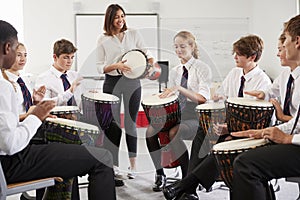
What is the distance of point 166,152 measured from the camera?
10.9ft

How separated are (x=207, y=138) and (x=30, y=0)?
4689 mm

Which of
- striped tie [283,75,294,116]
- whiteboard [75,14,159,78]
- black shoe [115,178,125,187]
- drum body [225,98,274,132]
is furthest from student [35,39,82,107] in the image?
whiteboard [75,14,159,78]

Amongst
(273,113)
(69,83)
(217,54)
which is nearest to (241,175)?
(273,113)

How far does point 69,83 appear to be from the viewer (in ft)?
11.7

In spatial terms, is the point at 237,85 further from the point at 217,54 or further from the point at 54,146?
the point at 217,54

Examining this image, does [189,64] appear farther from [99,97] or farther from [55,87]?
[55,87]

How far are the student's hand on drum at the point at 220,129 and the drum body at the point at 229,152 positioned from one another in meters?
0.48

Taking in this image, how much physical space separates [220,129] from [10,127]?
1467 millimetres

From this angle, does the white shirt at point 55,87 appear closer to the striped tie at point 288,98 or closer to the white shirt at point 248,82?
the white shirt at point 248,82

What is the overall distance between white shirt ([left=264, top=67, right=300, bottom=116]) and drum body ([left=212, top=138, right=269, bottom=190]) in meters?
0.35

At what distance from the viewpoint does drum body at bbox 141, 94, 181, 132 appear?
10.3 ft

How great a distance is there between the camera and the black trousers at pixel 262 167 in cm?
208

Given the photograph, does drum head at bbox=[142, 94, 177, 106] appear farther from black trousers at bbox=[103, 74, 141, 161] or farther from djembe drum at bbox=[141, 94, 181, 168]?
black trousers at bbox=[103, 74, 141, 161]

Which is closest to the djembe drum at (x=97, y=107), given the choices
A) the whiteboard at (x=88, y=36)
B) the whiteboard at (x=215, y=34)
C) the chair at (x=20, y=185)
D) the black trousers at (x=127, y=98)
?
the black trousers at (x=127, y=98)
